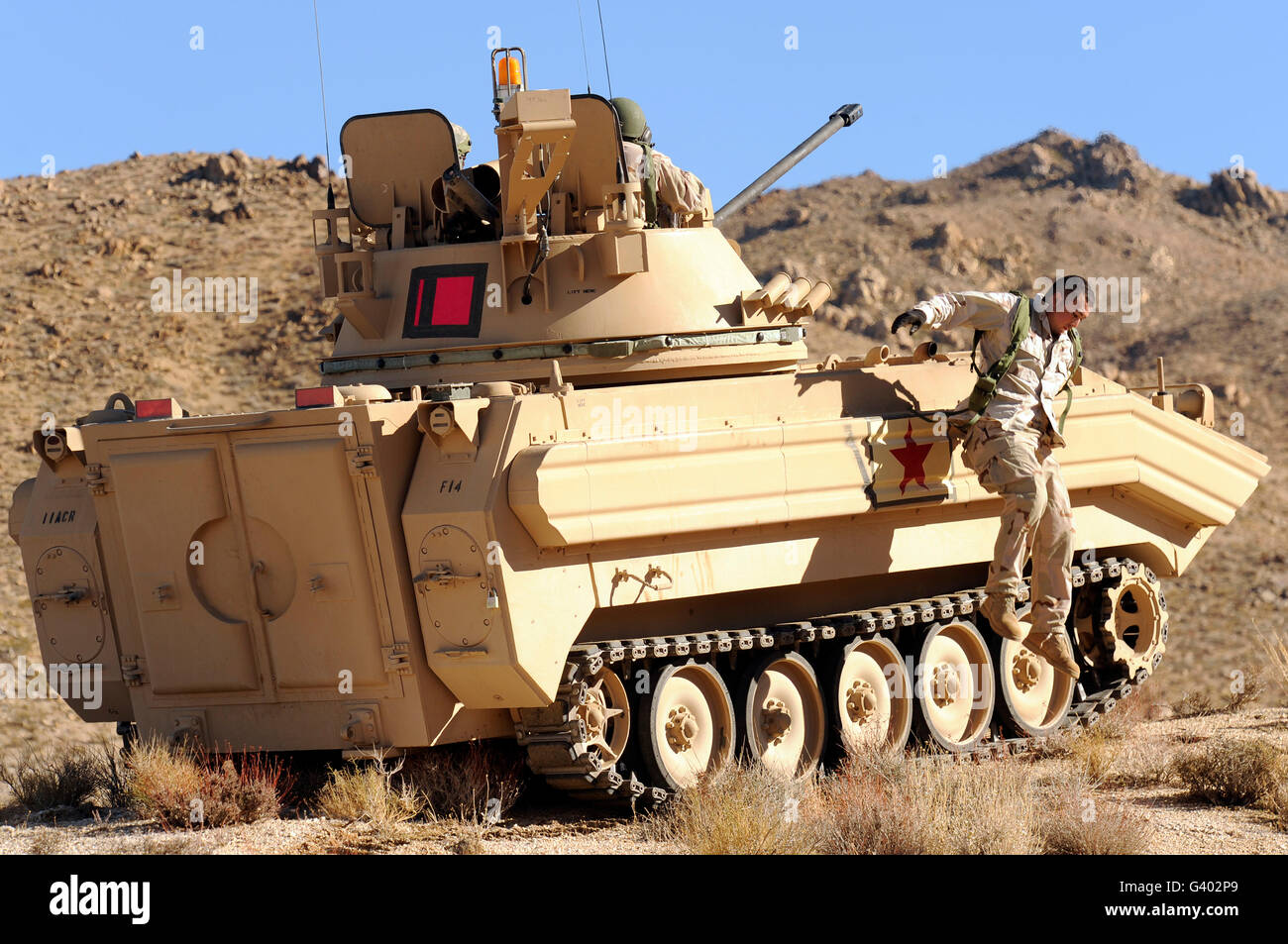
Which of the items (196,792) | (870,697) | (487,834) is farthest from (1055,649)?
(196,792)

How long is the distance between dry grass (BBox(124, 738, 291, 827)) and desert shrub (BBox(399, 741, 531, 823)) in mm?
820

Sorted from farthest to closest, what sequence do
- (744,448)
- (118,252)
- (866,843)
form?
→ (118,252)
(744,448)
(866,843)

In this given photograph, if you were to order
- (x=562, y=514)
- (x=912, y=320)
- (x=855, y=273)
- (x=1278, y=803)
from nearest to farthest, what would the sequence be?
(x=562, y=514) → (x=1278, y=803) → (x=912, y=320) → (x=855, y=273)

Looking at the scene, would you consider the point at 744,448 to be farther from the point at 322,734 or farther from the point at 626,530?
the point at 322,734

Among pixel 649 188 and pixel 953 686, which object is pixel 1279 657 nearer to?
pixel 953 686

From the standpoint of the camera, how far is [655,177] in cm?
1187

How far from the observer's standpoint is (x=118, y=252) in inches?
1363

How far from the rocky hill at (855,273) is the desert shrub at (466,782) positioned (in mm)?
9948

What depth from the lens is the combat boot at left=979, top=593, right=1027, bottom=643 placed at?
10.7 metres

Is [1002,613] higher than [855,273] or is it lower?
lower

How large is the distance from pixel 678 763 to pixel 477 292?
3166mm

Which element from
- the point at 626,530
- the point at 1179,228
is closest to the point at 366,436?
the point at 626,530

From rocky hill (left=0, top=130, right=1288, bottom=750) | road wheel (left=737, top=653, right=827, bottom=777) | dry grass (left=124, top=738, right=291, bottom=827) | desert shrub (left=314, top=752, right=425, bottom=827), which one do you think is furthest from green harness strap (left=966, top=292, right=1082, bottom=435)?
rocky hill (left=0, top=130, right=1288, bottom=750)

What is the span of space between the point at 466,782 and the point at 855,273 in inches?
1230
